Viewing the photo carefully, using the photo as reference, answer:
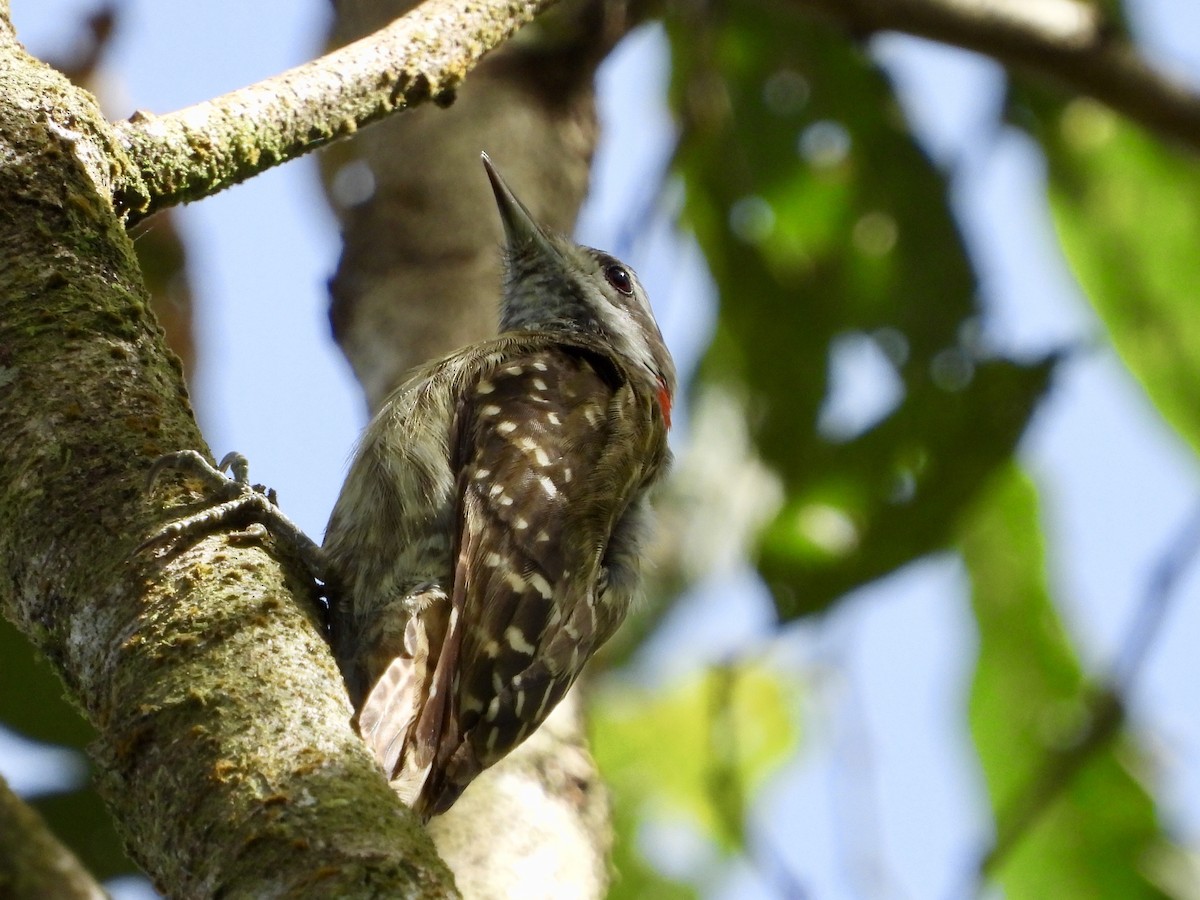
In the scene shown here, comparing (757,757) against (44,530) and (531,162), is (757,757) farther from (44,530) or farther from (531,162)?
(44,530)

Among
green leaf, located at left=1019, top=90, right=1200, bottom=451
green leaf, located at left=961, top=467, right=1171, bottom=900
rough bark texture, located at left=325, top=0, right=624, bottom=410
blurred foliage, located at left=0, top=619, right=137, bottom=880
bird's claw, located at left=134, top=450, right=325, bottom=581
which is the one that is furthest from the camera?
green leaf, located at left=1019, top=90, right=1200, bottom=451

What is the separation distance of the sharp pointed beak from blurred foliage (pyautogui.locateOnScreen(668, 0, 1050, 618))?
0.77 metres

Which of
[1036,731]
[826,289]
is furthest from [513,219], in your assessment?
[1036,731]

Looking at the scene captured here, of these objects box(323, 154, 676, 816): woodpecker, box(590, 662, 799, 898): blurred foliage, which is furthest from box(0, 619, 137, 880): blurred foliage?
box(590, 662, 799, 898): blurred foliage

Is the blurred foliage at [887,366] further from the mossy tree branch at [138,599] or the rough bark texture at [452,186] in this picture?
the mossy tree branch at [138,599]

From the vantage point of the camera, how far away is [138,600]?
1782 mm

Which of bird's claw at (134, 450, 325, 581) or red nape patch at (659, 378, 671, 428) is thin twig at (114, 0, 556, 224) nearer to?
bird's claw at (134, 450, 325, 581)

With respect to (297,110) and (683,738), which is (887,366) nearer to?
(683,738)

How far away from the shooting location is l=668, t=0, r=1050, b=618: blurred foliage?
4.45 meters

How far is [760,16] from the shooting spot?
5426mm

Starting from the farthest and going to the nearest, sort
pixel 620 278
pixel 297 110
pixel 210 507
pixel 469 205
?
pixel 620 278, pixel 469 205, pixel 297 110, pixel 210 507

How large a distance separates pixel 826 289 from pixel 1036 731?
1707 mm

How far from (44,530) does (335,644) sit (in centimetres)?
129

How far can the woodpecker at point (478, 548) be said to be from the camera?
2.98 metres
